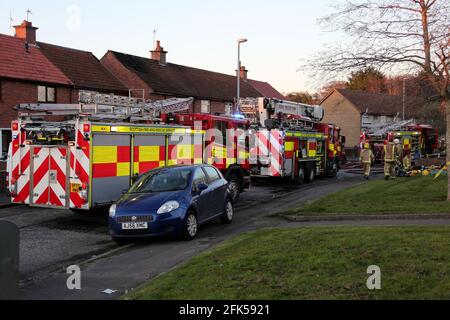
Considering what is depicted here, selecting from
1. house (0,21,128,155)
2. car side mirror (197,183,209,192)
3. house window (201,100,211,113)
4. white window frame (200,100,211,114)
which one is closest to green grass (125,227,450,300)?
car side mirror (197,183,209,192)

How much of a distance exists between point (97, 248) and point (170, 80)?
29821 mm

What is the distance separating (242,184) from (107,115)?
5.34 m

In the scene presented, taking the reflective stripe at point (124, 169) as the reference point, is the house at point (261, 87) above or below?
above

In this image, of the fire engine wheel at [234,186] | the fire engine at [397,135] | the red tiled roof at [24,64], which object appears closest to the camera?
the fire engine wheel at [234,186]

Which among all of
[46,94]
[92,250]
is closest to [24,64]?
[46,94]

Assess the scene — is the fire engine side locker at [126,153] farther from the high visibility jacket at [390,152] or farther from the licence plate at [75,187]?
the high visibility jacket at [390,152]

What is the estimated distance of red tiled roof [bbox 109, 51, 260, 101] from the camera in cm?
3628

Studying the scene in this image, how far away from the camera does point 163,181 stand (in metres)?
10.5

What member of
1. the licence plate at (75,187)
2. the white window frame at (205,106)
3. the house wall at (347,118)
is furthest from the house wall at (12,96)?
the house wall at (347,118)

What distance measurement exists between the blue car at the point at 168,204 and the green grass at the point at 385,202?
2.48 m

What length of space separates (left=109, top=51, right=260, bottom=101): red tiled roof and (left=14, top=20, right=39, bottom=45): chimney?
772 centimetres

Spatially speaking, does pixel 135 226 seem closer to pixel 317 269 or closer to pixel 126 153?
pixel 126 153

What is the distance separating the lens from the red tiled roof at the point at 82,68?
29.3 meters

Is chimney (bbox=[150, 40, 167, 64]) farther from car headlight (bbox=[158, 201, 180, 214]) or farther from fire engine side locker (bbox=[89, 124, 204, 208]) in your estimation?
car headlight (bbox=[158, 201, 180, 214])
